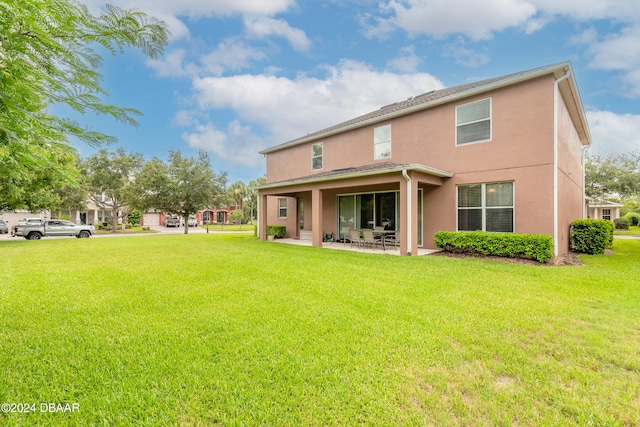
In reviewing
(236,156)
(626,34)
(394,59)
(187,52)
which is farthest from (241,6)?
(236,156)

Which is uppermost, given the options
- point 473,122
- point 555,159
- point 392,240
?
point 473,122

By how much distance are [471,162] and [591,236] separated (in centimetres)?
567

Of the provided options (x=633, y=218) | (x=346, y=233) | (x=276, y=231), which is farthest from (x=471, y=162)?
(x=633, y=218)

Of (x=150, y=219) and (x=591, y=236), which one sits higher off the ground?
(x=150, y=219)

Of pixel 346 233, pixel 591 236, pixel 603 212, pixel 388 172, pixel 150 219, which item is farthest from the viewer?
pixel 150 219

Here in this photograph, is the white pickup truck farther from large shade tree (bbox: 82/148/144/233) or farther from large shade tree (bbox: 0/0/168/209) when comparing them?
large shade tree (bbox: 0/0/168/209)

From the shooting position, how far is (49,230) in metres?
19.0

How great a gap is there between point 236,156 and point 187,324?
34201 mm

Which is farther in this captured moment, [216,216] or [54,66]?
[216,216]

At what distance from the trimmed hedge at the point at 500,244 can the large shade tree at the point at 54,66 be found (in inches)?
389

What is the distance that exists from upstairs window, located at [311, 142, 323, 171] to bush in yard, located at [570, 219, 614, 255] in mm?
11696

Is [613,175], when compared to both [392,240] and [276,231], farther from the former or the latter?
[276,231]

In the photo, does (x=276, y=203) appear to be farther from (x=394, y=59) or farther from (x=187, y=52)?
(x=394, y=59)

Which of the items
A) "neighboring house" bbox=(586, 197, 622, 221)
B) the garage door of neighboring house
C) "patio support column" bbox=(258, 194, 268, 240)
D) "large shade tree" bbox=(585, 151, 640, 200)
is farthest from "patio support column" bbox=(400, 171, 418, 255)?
the garage door of neighboring house
